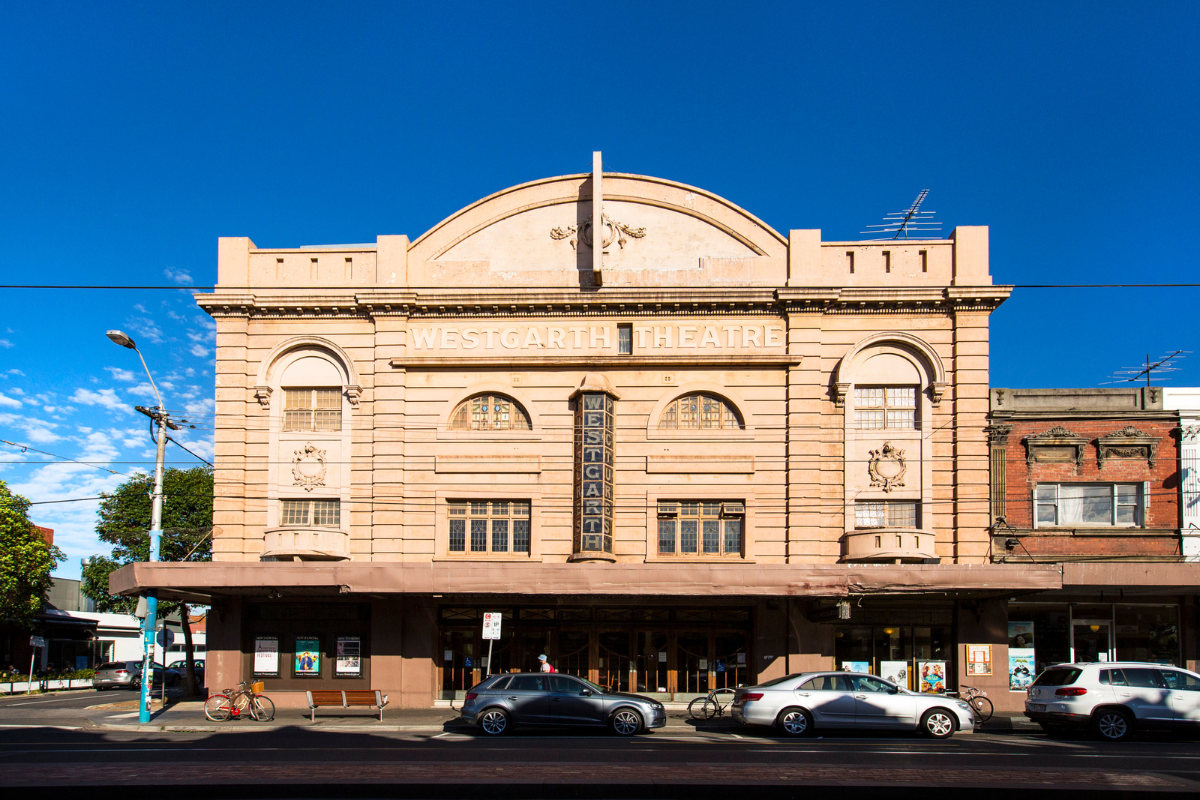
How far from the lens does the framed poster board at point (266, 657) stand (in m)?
26.7

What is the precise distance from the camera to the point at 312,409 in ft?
90.2

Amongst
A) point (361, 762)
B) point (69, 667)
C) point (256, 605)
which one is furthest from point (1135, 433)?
point (69, 667)

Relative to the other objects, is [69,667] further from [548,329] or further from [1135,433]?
[1135,433]

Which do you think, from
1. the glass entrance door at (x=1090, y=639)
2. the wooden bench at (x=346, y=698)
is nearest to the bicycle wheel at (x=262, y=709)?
the wooden bench at (x=346, y=698)

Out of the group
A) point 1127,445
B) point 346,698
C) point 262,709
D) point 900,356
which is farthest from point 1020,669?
point 262,709

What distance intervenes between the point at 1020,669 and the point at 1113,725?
682 centimetres

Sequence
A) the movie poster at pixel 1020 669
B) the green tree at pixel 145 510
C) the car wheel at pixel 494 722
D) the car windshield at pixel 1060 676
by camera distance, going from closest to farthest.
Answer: the car wheel at pixel 494 722, the car windshield at pixel 1060 676, the movie poster at pixel 1020 669, the green tree at pixel 145 510

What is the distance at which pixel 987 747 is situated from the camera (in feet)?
58.4

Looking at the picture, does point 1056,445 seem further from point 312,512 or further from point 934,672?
point 312,512

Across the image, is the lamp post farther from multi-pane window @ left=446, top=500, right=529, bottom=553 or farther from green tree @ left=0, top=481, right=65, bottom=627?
green tree @ left=0, top=481, right=65, bottom=627

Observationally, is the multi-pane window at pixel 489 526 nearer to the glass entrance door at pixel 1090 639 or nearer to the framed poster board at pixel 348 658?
the framed poster board at pixel 348 658

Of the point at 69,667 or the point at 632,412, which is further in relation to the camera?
the point at 69,667

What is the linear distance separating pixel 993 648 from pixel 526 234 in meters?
17.1

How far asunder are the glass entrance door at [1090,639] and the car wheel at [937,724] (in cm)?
926
